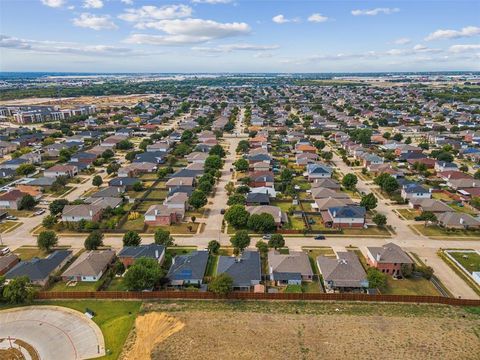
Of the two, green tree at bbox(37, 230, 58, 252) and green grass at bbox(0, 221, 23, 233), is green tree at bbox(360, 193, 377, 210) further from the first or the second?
green grass at bbox(0, 221, 23, 233)

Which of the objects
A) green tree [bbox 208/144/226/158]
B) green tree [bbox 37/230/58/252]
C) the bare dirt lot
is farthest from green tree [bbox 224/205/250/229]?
green tree [bbox 208/144/226/158]

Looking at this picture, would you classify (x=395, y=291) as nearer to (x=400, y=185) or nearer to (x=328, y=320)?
(x=328, y=320)

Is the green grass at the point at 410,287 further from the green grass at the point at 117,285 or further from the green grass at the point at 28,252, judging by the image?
the green grass at the point at 28,252

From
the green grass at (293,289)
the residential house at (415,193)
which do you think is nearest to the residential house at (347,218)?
the residential house at (415,193)

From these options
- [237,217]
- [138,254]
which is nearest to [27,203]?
[138,254]

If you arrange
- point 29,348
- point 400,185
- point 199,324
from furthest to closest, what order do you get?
point 400,185 → point 199,324 → point 29,348

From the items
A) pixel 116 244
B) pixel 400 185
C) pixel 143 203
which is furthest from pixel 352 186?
pixel 116 244

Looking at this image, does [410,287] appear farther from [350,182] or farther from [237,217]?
[350,182]
